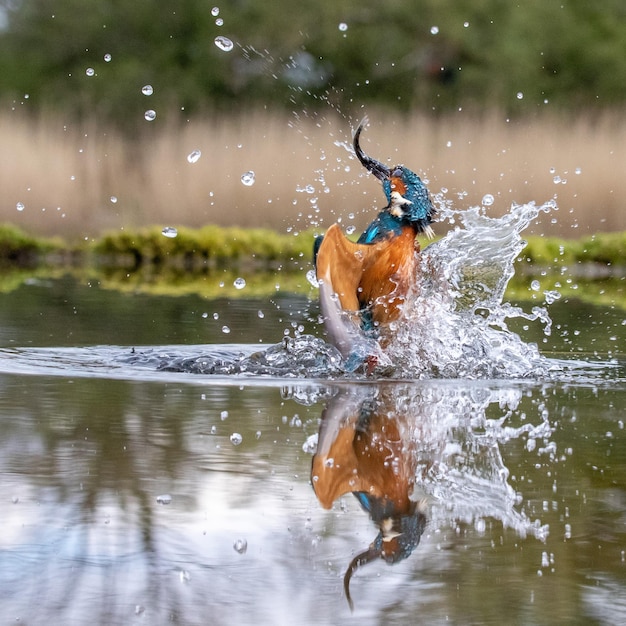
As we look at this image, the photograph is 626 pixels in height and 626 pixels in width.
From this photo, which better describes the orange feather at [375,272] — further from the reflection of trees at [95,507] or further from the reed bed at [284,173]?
the reed bed at [284,173]

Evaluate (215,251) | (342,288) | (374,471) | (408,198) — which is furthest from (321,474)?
(215,251)

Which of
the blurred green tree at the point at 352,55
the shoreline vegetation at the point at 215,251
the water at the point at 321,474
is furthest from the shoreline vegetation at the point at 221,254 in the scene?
the blurred green tree at the point at 352,55

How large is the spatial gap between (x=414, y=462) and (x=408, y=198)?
220 cm

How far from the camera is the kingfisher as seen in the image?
5766 mm

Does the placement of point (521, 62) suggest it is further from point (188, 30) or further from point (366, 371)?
point (366, 371)

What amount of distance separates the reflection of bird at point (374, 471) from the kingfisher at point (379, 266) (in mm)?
794

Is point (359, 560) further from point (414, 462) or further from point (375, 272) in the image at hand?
point (375, 272)

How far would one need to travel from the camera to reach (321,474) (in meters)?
Answer: 3.66

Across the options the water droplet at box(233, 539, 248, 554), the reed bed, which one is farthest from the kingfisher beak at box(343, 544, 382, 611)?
the reed bed

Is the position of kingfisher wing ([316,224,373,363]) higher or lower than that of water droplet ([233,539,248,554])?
higher

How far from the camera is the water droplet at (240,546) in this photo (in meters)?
2.92

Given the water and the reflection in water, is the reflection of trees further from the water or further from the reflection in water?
the reflection in water

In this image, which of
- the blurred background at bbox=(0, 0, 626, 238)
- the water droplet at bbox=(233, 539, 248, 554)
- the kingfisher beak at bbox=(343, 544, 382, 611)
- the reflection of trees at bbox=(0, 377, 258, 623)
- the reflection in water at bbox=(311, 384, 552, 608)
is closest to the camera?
the reflection of trees at bbox=(0, 377, 258, 623)

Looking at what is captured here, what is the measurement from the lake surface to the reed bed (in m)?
11.4
